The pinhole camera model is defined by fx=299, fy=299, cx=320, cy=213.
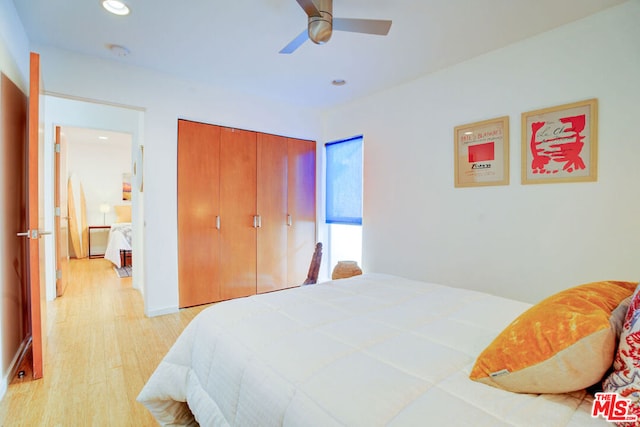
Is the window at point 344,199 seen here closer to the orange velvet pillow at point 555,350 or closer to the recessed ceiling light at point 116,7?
the recessed ceiling light at point 116,7

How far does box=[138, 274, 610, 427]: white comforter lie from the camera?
2.59 ft

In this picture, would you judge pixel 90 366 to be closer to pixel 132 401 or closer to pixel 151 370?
pixel 151 370

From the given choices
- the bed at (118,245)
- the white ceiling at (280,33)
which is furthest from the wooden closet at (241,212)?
the bed at (118,245)

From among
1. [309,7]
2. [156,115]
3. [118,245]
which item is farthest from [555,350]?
[118,245]

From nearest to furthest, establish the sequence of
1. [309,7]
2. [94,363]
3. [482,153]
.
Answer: [309,7], [94,363], [482,153]

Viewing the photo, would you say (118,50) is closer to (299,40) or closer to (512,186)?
(299,40)

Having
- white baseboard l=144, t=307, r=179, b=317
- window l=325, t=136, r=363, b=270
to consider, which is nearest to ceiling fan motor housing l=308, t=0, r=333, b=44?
window l=325, t=136, r=363, b=270

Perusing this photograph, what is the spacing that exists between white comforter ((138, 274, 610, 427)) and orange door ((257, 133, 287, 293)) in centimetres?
226

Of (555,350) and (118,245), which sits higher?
(555,350)

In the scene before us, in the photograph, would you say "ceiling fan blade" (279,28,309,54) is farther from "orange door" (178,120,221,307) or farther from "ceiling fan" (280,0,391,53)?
"orange door" (178,120,221,307)

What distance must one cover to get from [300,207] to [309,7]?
2.82 metres

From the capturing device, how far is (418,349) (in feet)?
3.62

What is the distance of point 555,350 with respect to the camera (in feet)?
2.64

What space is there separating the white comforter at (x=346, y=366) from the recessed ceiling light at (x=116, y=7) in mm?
2165
